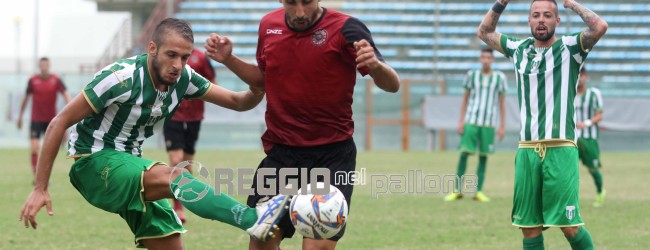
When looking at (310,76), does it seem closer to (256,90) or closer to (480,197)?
(256,90)

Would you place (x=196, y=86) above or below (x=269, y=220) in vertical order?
above

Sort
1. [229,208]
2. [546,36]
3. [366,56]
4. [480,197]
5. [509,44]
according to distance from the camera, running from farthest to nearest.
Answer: [480,197] → [509,44] → [546,36] → [229,208] → [366,56]

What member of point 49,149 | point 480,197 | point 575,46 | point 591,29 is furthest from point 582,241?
point 480,197

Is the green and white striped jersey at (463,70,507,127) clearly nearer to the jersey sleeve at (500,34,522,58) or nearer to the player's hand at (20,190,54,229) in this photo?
the jersey sleeve at (500,34,522,58)

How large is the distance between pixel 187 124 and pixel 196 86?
17.4ft

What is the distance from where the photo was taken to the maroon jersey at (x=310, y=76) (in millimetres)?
5961

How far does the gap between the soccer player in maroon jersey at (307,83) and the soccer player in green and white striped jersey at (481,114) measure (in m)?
8.55

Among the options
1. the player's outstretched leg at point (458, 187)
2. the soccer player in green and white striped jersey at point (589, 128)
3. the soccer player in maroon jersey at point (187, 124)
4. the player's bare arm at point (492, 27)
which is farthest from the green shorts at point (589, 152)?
the player's bare arm at point (492, 27)

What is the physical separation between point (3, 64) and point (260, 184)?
3738cm

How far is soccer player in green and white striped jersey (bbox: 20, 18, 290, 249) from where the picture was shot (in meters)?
5.88

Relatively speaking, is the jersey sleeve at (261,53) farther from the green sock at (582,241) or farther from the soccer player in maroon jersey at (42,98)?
the soccer player in maroon jersey at (42,98)

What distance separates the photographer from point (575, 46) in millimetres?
7219

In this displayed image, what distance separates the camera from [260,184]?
19.9ft

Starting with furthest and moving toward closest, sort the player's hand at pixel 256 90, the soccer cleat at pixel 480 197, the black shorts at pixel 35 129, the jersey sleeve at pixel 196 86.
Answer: the black shorts at pixel 35 129
the soccer cleat at pixel 480 197
the jersey sleeve at pixel 196 86
the player's hand at pixel 256 90
